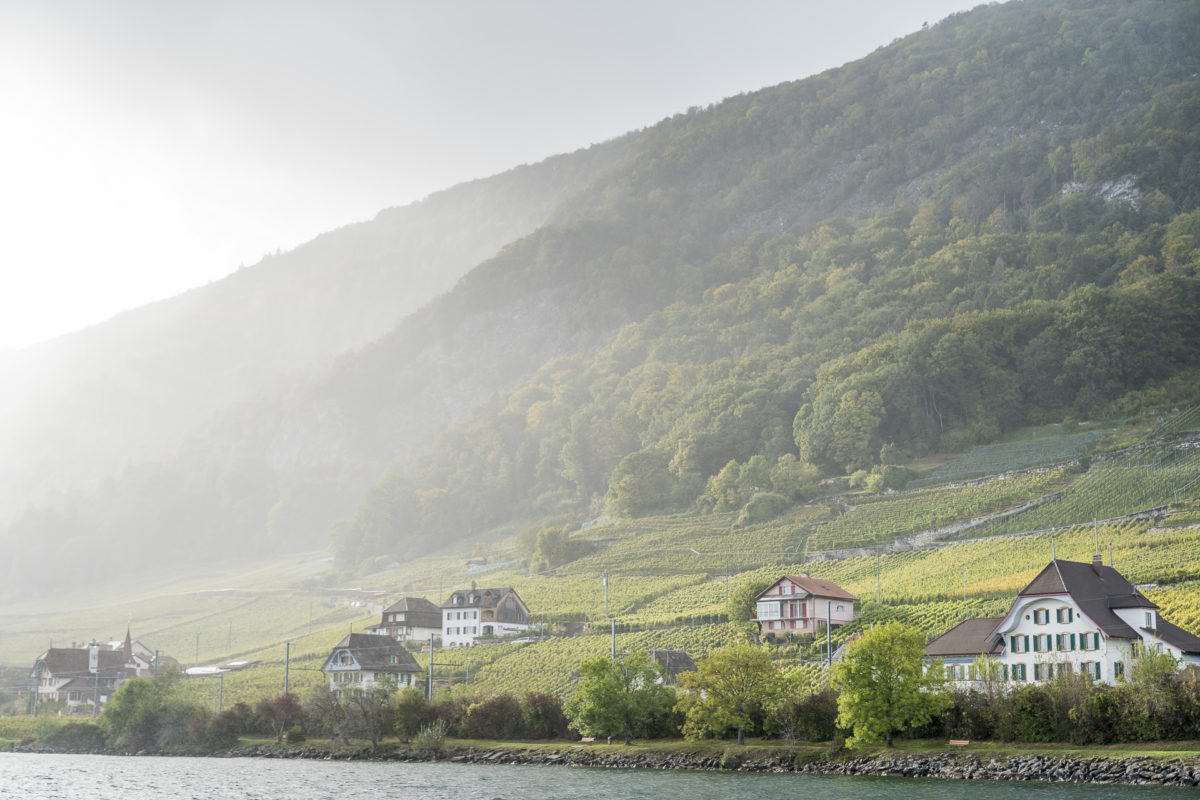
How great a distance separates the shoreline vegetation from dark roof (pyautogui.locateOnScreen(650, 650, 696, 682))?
600 centimetres

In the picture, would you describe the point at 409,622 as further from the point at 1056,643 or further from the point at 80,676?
the point at 1056,643

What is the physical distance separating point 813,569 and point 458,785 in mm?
40311

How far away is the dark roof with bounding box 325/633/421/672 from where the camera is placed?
76375 millimetres

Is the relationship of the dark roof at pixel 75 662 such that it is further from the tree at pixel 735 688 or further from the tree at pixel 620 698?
the tree at pixel 735 688

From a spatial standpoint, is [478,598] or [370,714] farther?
[478,598]

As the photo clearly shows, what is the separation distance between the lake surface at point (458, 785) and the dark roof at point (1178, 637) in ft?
35.8

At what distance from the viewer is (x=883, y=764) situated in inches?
1732

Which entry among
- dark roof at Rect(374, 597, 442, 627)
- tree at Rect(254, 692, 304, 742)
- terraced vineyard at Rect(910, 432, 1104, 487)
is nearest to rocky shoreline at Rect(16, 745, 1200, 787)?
tree at Rect(254, 692, 304, 742)

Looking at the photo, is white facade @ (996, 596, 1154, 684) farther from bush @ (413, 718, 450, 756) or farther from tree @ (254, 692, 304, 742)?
tree @ (254, 692, 304, 742)

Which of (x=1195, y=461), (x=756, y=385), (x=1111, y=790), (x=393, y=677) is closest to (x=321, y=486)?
(x=756, y=385)

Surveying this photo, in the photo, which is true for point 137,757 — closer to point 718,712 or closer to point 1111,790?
point 718,712

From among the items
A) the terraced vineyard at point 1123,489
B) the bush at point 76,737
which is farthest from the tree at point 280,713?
the terraced vineyard at point 1123,489

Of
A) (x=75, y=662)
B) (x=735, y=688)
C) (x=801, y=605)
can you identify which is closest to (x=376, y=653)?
(x=75, y=662)

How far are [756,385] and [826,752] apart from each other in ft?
251
